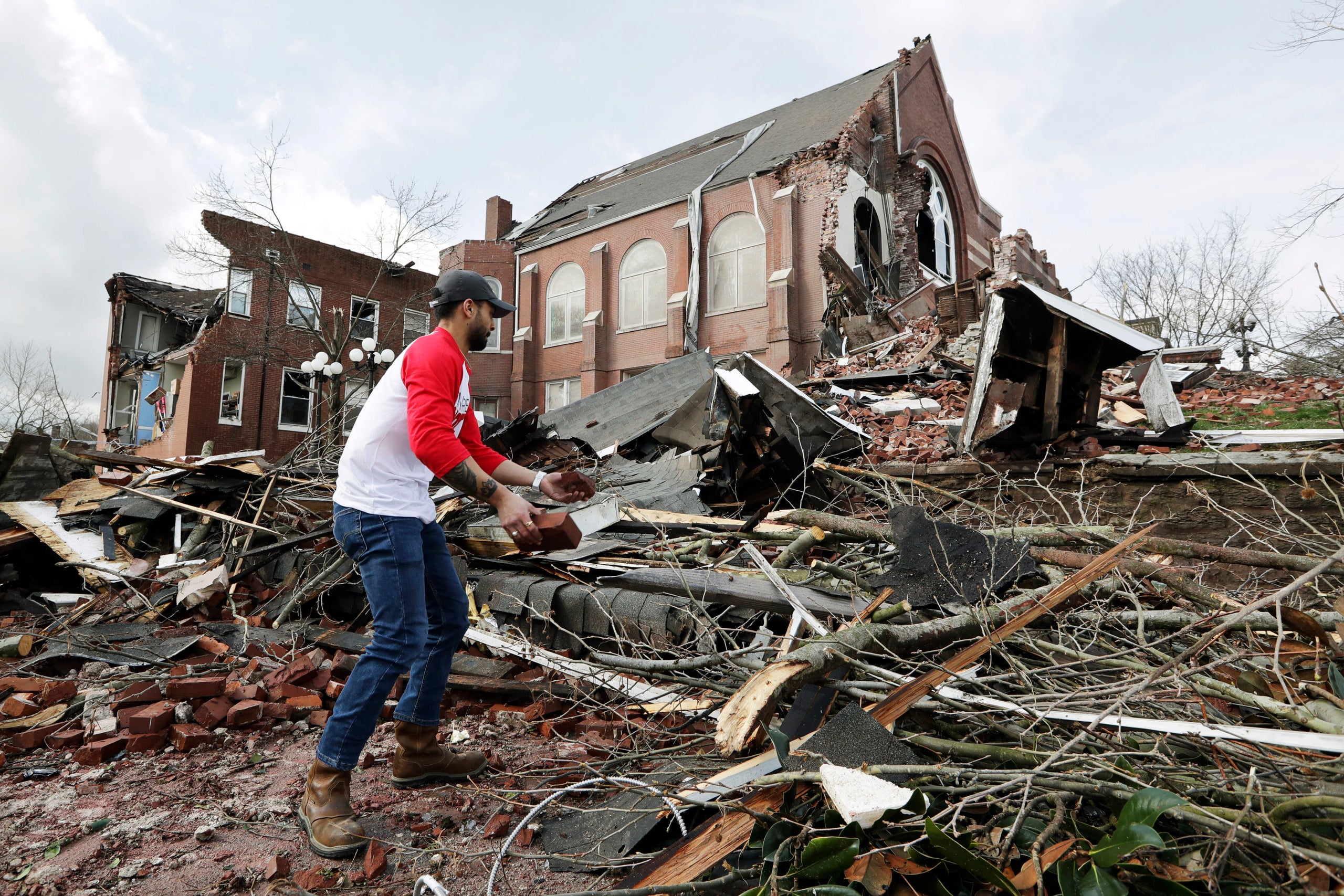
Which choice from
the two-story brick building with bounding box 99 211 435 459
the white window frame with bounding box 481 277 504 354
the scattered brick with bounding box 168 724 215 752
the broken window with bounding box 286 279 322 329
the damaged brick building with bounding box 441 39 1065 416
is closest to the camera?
the scattered brick with bounding box 168 724 215 752

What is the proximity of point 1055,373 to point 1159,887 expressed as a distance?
16.3 ft

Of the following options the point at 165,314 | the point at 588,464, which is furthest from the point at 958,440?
the point at 165,314

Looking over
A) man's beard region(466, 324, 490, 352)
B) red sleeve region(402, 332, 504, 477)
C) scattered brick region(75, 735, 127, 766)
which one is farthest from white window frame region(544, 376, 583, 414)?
red sleeve region(402, 332, 504, 477)

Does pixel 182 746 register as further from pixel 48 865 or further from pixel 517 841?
pixel 517 841

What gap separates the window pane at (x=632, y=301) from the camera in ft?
69.4

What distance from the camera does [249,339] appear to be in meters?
22.0

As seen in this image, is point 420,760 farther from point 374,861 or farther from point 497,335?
point 497,335

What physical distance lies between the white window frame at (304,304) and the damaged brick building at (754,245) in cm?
478

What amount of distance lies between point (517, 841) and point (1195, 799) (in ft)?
6.85

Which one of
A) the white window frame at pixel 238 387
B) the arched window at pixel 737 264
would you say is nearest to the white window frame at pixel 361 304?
the white window frame at pixel 238 387

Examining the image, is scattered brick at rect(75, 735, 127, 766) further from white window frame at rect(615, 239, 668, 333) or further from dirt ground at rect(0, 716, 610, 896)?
white window frame at rect(615, 239, 668, 333)

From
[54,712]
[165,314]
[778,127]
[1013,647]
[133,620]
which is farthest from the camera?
[165,314]

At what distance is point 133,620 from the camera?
5.40 meters

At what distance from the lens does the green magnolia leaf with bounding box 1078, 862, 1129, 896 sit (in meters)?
1.56
